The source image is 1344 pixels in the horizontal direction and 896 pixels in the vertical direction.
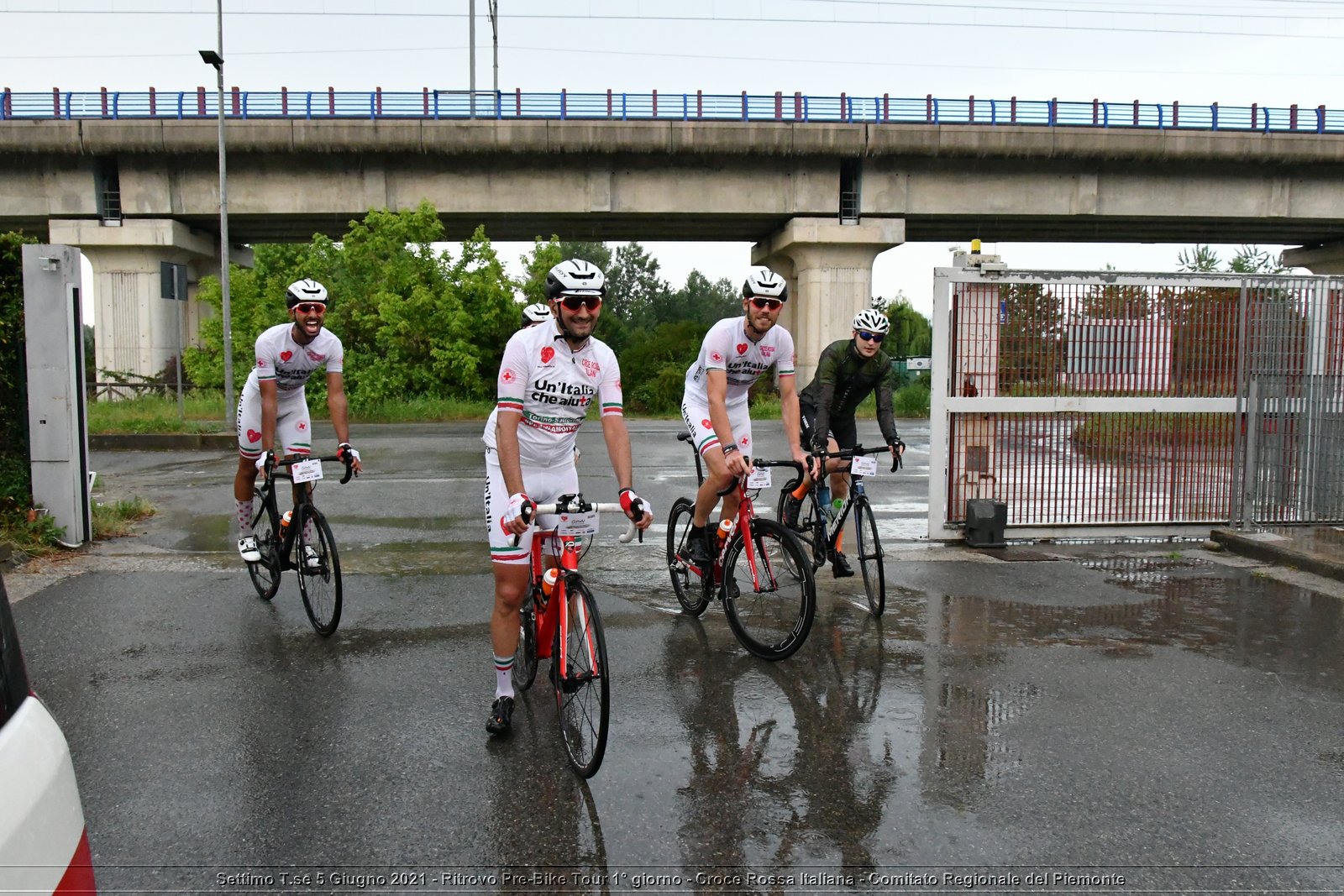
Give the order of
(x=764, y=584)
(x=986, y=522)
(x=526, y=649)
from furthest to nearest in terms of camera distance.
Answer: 1. (x=986, y=522)
2. (x=764, y=584)
3. (x=526, y=649)

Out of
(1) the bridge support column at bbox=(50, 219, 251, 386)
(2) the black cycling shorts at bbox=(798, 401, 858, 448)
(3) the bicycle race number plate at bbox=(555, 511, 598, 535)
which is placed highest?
(1) the bridge support column at bbox=(50, 219, 251, 386)

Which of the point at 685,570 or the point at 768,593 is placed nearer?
the point at 768,593

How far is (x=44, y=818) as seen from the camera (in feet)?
5.47

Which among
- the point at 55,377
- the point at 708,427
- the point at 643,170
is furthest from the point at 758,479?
the point at 643,170

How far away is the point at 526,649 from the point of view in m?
4.86

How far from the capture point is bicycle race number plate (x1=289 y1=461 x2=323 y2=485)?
6340 millimetres

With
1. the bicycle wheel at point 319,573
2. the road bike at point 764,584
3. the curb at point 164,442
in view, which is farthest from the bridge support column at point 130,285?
the road bike at point 764,584

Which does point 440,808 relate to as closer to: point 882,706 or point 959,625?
point 882,706

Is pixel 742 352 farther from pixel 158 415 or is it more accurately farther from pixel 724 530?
pixel 158 415

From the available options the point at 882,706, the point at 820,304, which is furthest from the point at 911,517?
the point at 820,304

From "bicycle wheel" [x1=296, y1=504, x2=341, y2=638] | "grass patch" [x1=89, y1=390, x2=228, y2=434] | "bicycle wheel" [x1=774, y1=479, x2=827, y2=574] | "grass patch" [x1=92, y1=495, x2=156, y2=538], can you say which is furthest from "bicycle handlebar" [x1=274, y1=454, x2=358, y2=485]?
"grass patch" [x1=89, y1=390, x2=228, y2=434]

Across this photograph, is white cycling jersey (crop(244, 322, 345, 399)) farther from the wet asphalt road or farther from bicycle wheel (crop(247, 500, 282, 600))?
the wet asphalt road

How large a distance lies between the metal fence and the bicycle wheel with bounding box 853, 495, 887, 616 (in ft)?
7.75

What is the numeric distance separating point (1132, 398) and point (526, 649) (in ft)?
22.2
